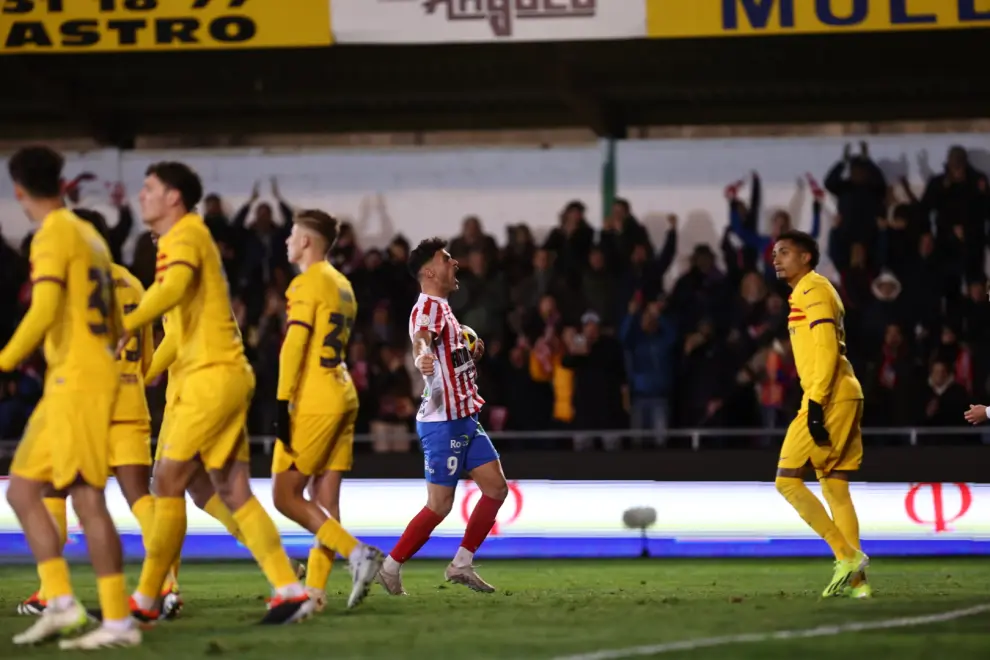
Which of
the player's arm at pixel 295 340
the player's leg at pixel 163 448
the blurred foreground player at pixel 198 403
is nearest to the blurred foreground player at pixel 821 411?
the player's arm at pixel 295 340

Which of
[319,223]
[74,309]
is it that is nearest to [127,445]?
[74,309]

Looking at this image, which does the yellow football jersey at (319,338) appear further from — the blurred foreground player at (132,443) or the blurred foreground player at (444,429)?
the blurred foreground player at (444,429)

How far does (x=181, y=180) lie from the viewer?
8.04 metres

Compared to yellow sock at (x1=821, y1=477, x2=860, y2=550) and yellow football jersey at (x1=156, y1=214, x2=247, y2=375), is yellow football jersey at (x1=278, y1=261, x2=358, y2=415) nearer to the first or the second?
yellow football jersey at (x1=156, y1=214, x2=247, y2=375)

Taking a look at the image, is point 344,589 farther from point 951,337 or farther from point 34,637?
point 951,337

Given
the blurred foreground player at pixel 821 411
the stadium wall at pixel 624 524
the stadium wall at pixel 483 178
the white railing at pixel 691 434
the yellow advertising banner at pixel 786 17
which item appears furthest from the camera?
the stadium wall at pixel 483 178

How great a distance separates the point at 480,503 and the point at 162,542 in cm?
283

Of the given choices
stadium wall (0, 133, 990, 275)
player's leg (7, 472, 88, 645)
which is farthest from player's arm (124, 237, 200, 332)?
stadium wall (0, 133, 990, 275)

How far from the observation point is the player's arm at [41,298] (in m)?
7.13

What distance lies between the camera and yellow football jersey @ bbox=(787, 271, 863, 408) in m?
10.0

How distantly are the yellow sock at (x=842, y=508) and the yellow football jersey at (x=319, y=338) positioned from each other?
123 inches

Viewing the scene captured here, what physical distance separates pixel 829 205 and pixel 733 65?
→ 1834 millimetres

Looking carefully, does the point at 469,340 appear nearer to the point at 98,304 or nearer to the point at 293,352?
the point at 293,352

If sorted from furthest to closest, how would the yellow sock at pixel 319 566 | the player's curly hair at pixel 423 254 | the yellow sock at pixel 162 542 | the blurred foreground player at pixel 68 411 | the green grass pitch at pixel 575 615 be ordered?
the player's curly hair at pixel 423 254 → the yellow sock at pixel 319 566 → the yellow sock at pixel 162 542 → the blurred foreground player at pixel 68 411 → the green grass pitch at pixel 575 615
